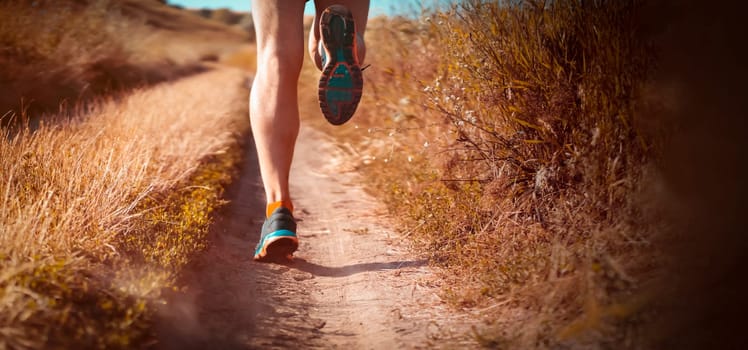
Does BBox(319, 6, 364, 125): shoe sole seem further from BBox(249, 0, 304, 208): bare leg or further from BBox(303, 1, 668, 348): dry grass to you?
BBox(303, 1, 668, 348): dry grass

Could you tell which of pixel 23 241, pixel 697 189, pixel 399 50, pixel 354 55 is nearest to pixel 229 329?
pixel 23 241

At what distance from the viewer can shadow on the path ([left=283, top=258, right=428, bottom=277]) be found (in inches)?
99.3

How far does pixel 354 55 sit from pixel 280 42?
13.2 inches

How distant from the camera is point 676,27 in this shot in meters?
1.75

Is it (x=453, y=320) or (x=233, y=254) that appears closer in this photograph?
(x=453, y=320)

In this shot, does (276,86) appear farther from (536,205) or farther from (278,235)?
(536,205)

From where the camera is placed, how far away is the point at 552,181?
2209 millimetres

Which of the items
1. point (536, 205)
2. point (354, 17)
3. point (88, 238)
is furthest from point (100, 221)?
point (536, 205)

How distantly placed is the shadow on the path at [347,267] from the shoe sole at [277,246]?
0.15 meters

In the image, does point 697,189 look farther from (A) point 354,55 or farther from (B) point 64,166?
(B) point 64,166

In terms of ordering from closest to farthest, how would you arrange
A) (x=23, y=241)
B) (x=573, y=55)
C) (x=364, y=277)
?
(x=23, y=241) < (x=573, y=55) < (x=364, y=277)

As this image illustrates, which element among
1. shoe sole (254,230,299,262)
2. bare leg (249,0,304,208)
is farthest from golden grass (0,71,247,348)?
bare leg (249,0,304,208)

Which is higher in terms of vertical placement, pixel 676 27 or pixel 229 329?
pixel 676 27

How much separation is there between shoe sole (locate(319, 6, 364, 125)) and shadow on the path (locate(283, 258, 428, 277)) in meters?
0.75
